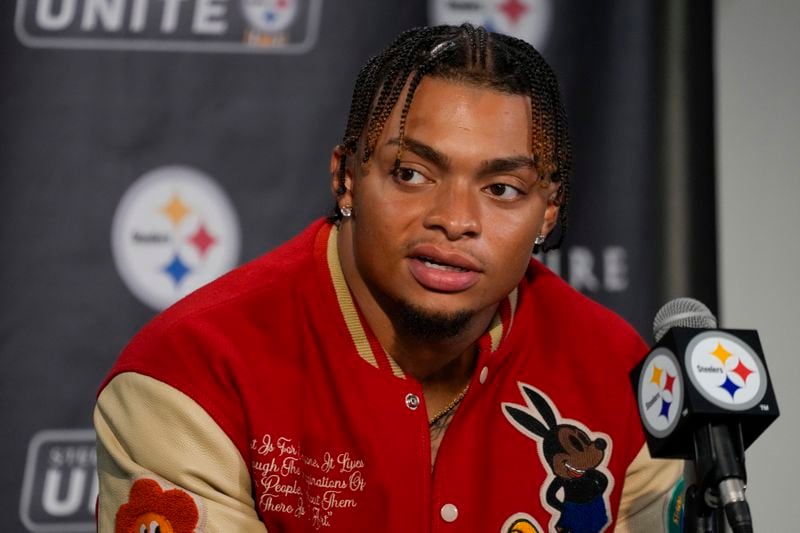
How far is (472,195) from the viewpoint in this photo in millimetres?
1669

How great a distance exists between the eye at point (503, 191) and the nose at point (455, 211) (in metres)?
0.03

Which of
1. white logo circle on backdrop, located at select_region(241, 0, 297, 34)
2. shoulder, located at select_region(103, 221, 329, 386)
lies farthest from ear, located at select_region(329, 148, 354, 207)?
white logo circle on backdrop, located at select_region(241, 0, 297, 34)

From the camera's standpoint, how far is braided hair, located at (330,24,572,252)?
1710 mm

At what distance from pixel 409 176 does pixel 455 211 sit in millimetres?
97

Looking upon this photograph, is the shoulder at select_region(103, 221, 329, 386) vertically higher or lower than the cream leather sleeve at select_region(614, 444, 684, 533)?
higher

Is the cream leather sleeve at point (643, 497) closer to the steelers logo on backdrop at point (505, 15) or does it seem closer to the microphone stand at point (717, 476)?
the microphone stand at point (717, 476)

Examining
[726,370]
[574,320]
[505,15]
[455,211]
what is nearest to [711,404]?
[726,370]

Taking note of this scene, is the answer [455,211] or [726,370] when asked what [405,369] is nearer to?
[455,211]

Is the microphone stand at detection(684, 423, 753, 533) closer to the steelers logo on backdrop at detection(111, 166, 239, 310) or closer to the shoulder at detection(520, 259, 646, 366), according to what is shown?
the shoulder at detection(520, 259, 646, 366)

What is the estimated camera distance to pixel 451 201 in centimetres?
165

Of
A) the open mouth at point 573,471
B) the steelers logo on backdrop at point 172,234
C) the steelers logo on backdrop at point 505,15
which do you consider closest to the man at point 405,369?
the open mouth at point 573,471

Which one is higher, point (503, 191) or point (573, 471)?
point (503, 191)

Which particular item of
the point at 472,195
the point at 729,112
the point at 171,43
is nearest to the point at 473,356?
the point at 472,195

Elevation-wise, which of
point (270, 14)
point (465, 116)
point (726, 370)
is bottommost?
point (726, 370)
